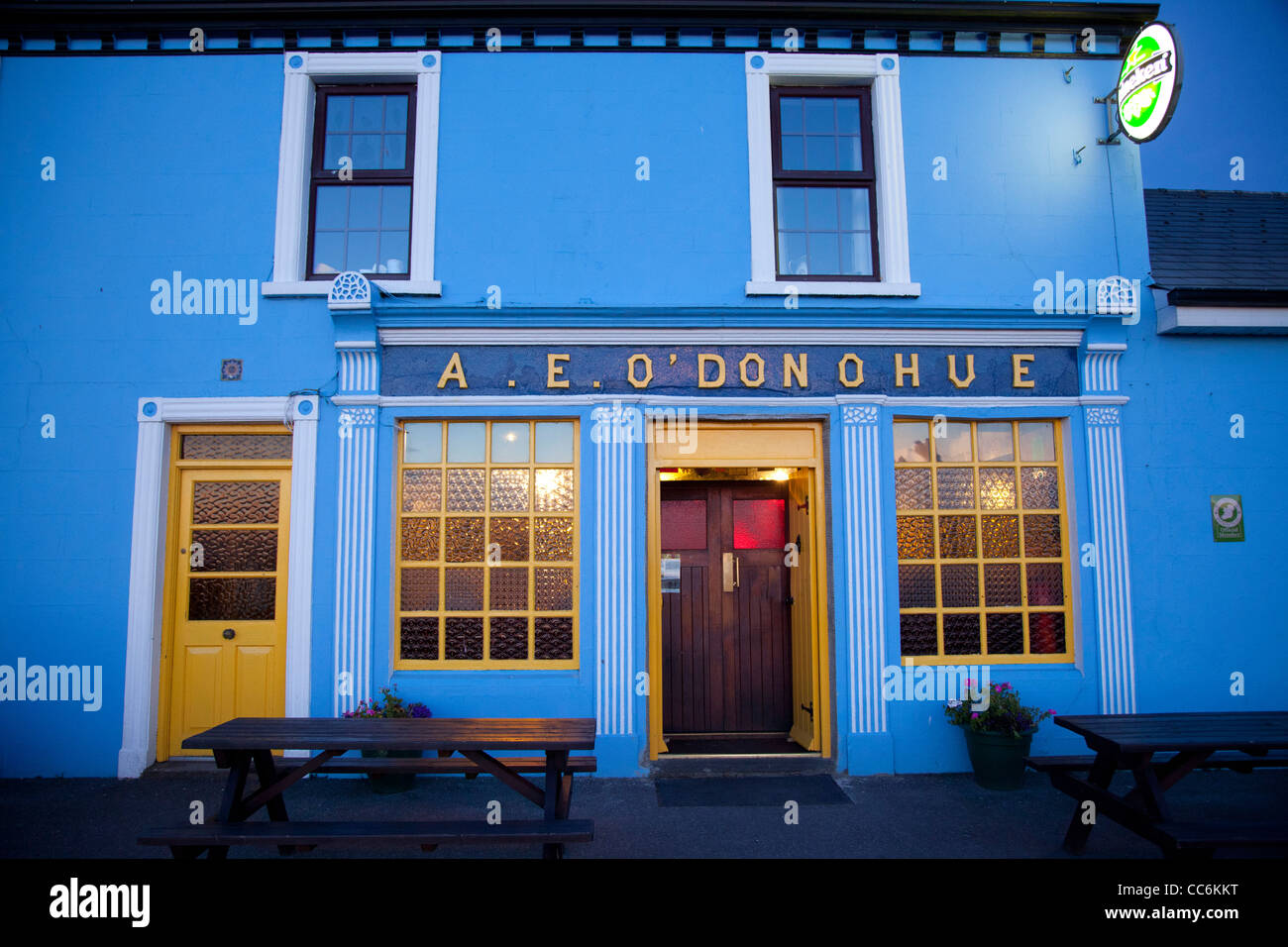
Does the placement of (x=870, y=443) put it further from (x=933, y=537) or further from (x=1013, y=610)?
(x=1013, y=610)

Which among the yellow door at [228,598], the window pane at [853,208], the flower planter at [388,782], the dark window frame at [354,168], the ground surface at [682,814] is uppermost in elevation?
the dark window frame at [354,168]

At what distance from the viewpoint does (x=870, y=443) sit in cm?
604

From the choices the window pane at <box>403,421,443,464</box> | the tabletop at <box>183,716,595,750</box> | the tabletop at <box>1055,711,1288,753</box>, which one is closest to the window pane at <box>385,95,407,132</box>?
the window pane at <box>403,421,443,464</box>

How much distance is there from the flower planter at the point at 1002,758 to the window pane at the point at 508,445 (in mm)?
4213

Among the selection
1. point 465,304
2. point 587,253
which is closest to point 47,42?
point 465,304

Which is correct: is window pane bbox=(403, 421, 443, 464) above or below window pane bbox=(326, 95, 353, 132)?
below

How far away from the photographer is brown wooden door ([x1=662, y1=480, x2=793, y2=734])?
6.72 metres

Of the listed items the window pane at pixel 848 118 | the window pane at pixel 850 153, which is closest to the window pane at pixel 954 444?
the window pane at pixel 850 153

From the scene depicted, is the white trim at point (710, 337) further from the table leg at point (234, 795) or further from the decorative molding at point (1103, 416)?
the table leg at point (234, 795)

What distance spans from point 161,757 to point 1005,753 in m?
6.69

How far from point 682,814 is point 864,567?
2407 millimetres

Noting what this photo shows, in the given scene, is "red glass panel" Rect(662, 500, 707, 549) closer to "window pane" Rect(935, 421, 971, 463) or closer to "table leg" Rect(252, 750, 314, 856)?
"window pane" Rect(935, 421, 971, 463)

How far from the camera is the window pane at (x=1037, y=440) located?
247 inches

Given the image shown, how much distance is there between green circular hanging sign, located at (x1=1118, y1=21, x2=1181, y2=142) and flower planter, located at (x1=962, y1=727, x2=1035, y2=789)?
4826 millimetres
